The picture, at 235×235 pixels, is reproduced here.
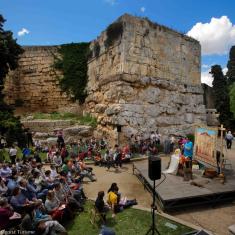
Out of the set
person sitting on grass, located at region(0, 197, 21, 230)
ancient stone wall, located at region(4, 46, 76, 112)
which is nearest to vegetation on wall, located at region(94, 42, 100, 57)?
ancient stone wall, located at region(4, 46, 76, 112)

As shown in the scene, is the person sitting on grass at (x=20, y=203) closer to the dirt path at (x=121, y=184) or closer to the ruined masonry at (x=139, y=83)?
the dirt path at (x=121, y=184)

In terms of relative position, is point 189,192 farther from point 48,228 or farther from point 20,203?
point 20,203

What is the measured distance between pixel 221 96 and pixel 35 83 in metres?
18.5

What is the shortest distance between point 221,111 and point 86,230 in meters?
23.9

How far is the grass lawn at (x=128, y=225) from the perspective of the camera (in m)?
6.34

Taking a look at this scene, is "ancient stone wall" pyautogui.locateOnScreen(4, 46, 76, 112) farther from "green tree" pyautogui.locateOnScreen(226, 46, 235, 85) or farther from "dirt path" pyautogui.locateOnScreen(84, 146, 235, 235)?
"green tree" pyautogui.locateOnScreen(226, 46, 235, 85)

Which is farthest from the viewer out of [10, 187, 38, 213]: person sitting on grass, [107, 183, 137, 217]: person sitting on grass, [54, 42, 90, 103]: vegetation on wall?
[54, 42, 90, 103]: vegetation on wall

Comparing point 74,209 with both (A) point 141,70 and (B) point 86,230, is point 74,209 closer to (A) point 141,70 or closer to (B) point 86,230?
(B) point 86,230

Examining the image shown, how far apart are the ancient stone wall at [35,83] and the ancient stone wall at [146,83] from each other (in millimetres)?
3244

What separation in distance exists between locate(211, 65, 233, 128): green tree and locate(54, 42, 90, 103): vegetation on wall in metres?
14.4

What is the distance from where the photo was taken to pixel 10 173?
863 centimetres

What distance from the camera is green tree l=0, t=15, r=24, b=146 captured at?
1427 cm

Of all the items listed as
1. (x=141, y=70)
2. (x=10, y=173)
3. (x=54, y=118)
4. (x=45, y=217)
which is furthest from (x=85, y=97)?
(x=45, y=217)

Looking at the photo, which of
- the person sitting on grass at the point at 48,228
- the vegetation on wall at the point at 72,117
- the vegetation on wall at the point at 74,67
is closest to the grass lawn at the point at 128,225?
the person sitting on grass at the point at 48,228
